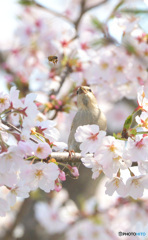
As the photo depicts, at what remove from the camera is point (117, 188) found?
72.2 inches

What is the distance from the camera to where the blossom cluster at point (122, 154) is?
167cm

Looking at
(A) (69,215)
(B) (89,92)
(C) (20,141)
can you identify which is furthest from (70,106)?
(A) (69,215)

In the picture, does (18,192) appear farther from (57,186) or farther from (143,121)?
(143,121)

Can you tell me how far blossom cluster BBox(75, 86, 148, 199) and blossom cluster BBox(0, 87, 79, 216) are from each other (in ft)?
0.45

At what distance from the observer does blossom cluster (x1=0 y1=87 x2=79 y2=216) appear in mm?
1548

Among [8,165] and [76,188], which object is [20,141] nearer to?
[8,165]

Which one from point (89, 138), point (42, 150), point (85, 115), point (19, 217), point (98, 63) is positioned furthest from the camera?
point (19, 217)

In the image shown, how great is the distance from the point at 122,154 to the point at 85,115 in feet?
4.47

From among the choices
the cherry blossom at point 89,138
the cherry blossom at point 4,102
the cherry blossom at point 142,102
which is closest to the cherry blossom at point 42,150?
the cherry blossom at point 89,138

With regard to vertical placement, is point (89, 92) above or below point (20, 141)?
below

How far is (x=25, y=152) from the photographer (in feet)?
4.98

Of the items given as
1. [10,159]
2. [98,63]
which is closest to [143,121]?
[10,159]

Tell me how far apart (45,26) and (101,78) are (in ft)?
4.39

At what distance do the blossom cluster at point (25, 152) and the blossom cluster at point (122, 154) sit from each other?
14cm
